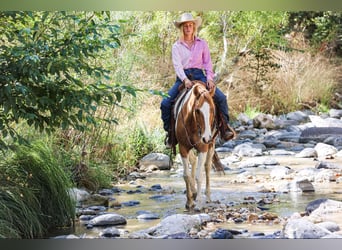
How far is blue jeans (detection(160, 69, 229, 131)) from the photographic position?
198 inches

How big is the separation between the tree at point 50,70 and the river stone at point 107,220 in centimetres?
69

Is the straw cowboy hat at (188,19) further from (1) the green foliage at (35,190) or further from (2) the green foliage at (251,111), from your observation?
(1) the green foliage at (35,190)

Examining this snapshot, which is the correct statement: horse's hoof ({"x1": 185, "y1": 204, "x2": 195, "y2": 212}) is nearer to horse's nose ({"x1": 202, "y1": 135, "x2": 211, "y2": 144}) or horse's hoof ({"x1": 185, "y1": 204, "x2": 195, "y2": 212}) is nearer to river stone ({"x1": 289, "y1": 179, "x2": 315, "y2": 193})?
horse's nose ({"x1": 202, "y1": 135, "x2": 211, "y2": 144})

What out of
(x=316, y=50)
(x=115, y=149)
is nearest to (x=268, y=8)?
(x=316, y=50)

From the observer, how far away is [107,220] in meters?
4.83

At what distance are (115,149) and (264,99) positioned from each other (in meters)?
1.24

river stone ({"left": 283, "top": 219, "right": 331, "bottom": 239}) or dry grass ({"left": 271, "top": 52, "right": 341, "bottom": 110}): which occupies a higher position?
dry grass ({"left": 271, "top": 52, "right": 341, "bottom": 110})

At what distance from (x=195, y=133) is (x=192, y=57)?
60 centimetres

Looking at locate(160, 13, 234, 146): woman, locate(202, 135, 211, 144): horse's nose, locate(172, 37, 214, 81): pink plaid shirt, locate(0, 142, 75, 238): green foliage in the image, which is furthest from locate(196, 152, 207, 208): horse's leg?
locate(0, 142, 75, 238): green foliage

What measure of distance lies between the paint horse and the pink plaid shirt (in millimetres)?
129

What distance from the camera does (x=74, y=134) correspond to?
5125 mm

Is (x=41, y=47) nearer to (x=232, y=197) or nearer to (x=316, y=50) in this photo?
(x=232, y=197)

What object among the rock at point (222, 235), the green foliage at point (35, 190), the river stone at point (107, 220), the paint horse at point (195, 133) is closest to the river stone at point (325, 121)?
the paint horse at point (195, 133)

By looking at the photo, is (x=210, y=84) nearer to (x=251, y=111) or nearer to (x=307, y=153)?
(x=251, y=111)
